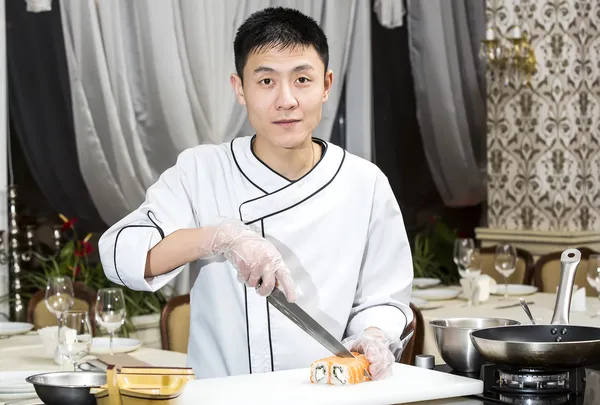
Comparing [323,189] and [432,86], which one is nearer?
[323,189]

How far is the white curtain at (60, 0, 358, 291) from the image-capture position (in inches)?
180

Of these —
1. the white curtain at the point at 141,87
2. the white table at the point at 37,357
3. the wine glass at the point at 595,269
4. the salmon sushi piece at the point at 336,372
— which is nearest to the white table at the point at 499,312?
the wine glass at the point at 595,269

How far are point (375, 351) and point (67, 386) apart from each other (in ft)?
1.86

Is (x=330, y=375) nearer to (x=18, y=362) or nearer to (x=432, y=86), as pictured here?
(x=18, y=362)

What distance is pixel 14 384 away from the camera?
7.52ft

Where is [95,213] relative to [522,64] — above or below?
below

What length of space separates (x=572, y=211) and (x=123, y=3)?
3.07 m

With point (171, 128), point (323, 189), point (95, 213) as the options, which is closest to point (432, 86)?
point (171, 128)

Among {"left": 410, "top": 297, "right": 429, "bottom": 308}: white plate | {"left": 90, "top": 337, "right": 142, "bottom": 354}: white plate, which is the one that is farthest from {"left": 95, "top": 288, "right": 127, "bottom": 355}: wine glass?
{"left": 410, "top": 297, "right": 429, "bottom": 308}: white plate

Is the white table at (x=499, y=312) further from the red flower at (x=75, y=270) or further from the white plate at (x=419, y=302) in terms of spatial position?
the red flower at (x=75, y=270)

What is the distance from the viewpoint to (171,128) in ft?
15.8

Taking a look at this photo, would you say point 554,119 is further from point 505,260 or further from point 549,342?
point 549,342

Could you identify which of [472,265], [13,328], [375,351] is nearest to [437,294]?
[472,265]

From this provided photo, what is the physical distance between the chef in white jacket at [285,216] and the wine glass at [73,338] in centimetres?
42
